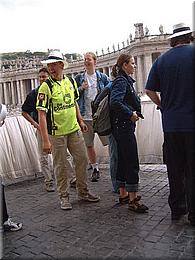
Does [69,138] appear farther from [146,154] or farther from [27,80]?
[27,80]

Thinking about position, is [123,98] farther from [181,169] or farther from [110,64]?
[110,64]

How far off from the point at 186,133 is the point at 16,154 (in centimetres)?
367

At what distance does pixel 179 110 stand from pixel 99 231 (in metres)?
1.38

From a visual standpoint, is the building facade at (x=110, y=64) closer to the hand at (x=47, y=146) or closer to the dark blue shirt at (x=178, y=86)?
the hand at (x=47, y=146)

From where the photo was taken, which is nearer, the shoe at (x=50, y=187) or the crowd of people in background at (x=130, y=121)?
the crowd of people in background at (x=130, y=121)

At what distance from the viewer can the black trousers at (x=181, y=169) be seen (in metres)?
3.73

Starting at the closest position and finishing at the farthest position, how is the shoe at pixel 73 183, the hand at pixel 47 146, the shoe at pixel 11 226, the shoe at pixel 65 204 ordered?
the shoe at pixel 11 226
the hand at pixel 47 146
the shoe at pixel 65 204
the shoe at pixel 73 183

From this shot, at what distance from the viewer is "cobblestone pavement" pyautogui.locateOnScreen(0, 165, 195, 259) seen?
3.29 m

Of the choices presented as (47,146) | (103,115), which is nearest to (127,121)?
(103,115)

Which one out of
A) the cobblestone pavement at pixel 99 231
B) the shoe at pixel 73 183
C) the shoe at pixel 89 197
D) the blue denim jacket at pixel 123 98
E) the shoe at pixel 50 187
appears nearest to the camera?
the cobblestone pavement at pixel 99 231

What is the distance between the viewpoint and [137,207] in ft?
14.1

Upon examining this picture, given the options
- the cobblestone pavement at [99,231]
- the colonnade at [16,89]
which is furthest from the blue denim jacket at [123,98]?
the colonnade at [16,89]

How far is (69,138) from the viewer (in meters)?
4.77

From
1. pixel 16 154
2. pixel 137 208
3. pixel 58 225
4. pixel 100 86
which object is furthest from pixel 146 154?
pixel 58 225
